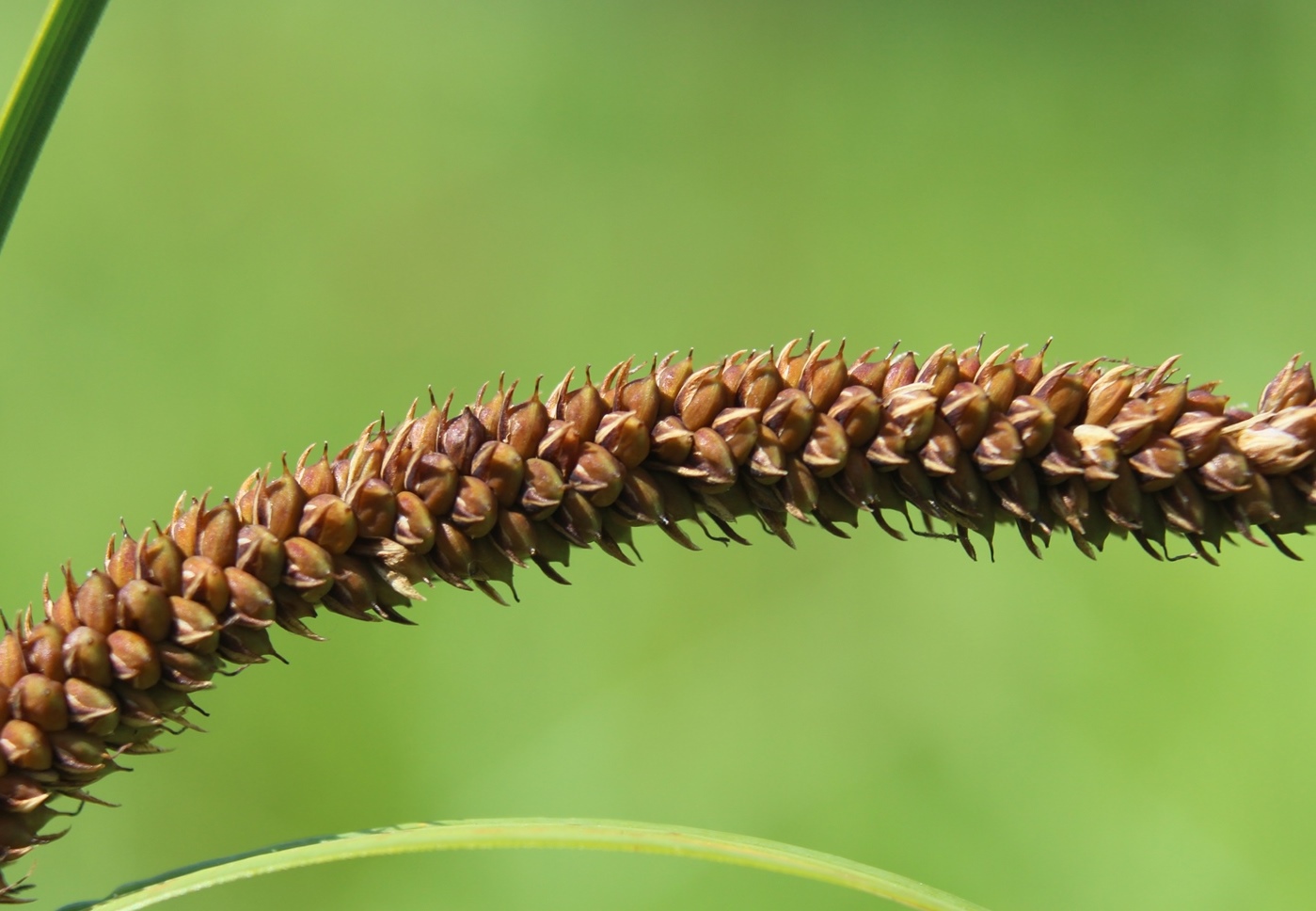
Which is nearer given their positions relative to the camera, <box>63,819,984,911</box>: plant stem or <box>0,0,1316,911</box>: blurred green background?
<box>63,819,984,911</box>: plant stem

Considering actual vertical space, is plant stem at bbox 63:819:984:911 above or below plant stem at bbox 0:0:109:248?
below

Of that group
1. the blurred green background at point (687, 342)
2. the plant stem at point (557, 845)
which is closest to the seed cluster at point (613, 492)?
the plant stem at point (557, 845)

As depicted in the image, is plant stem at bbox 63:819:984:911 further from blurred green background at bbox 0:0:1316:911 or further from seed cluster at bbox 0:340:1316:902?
blurred green background at bbox 0:0:1316:911

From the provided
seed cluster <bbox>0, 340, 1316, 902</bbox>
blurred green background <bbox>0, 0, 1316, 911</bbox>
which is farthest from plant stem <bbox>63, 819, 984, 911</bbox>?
blurred green background <bbox>0, 0, 1316, 911</bbox>

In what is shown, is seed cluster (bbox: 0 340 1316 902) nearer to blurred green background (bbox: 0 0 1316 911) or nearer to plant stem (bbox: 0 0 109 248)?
plant stem (bbox: 0 0 109 248)

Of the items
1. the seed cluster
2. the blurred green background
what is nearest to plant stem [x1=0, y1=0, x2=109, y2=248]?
the seed cluster

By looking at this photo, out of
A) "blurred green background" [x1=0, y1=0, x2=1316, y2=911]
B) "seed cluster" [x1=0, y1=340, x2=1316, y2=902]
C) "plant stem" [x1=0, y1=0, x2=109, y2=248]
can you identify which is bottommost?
"blurred green background" [x1=0, y1=0, x2=1316, y2=911]

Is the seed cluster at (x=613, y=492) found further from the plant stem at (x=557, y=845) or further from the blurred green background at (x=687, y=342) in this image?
the blurred green background at (x=687, y=342)
